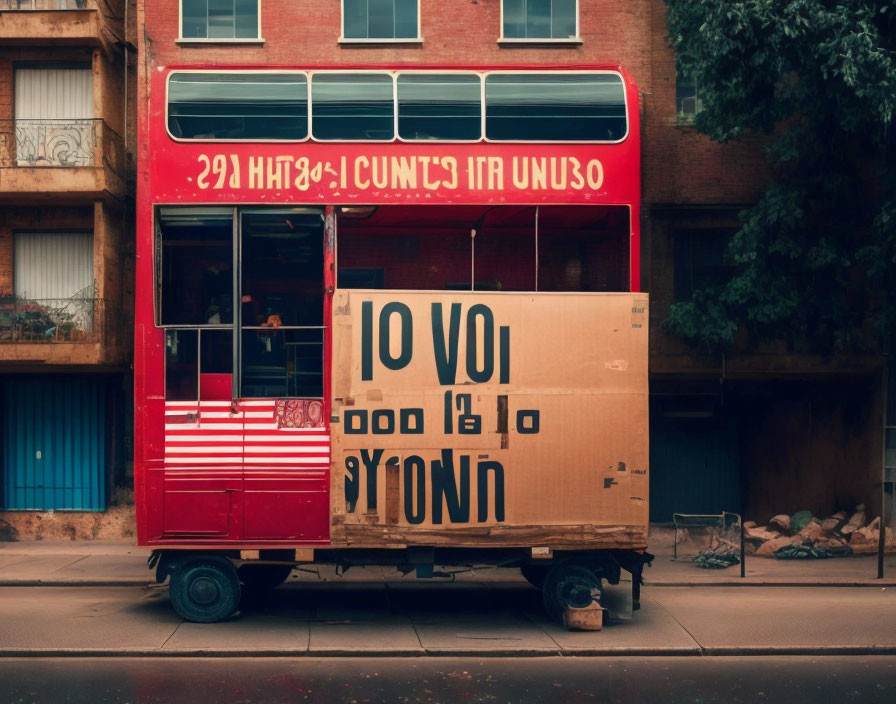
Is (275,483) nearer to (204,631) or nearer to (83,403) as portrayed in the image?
(204,631)

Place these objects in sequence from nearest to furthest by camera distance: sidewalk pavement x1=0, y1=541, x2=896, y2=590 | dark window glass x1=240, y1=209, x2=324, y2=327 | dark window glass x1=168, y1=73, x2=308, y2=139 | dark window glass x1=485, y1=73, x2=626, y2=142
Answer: dark window glass x1=168, y1=73, x2=308, y2=139, dark window glass x1=485, y1=73, x2=626, y2=142, dark window glass x1=240, y1=209, x2=324, y2=327, sidewalk pavement x1=0, y1=541, x2=896, y2=590

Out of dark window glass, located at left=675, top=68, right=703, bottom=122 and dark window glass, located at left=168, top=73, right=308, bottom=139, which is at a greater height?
dark window glass, located at left=675, top=68, right=703, bottom=122

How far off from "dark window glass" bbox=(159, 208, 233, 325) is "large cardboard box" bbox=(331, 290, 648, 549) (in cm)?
179

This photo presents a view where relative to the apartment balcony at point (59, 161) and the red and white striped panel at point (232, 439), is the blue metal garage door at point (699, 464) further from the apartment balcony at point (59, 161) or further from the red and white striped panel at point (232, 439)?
the apartment balcony at point (59, 161)

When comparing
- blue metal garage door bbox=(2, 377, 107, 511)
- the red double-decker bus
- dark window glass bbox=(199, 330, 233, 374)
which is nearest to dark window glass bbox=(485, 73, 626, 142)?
the red double-decker bus

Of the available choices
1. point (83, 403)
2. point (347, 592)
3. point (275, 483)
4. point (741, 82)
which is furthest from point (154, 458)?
point (741, 82)

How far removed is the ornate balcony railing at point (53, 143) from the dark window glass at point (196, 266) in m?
8.12

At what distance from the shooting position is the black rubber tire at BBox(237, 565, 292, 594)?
14.9m

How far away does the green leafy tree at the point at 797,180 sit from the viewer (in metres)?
16.5

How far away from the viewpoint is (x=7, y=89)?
21453 millimetres

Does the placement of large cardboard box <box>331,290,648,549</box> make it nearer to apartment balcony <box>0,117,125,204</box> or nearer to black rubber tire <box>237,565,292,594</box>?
black rubber tire <box>237,565,292,594</box>

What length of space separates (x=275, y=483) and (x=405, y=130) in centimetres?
479

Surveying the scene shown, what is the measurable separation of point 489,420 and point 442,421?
60 cm

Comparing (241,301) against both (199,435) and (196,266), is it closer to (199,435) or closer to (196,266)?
(196,266)
